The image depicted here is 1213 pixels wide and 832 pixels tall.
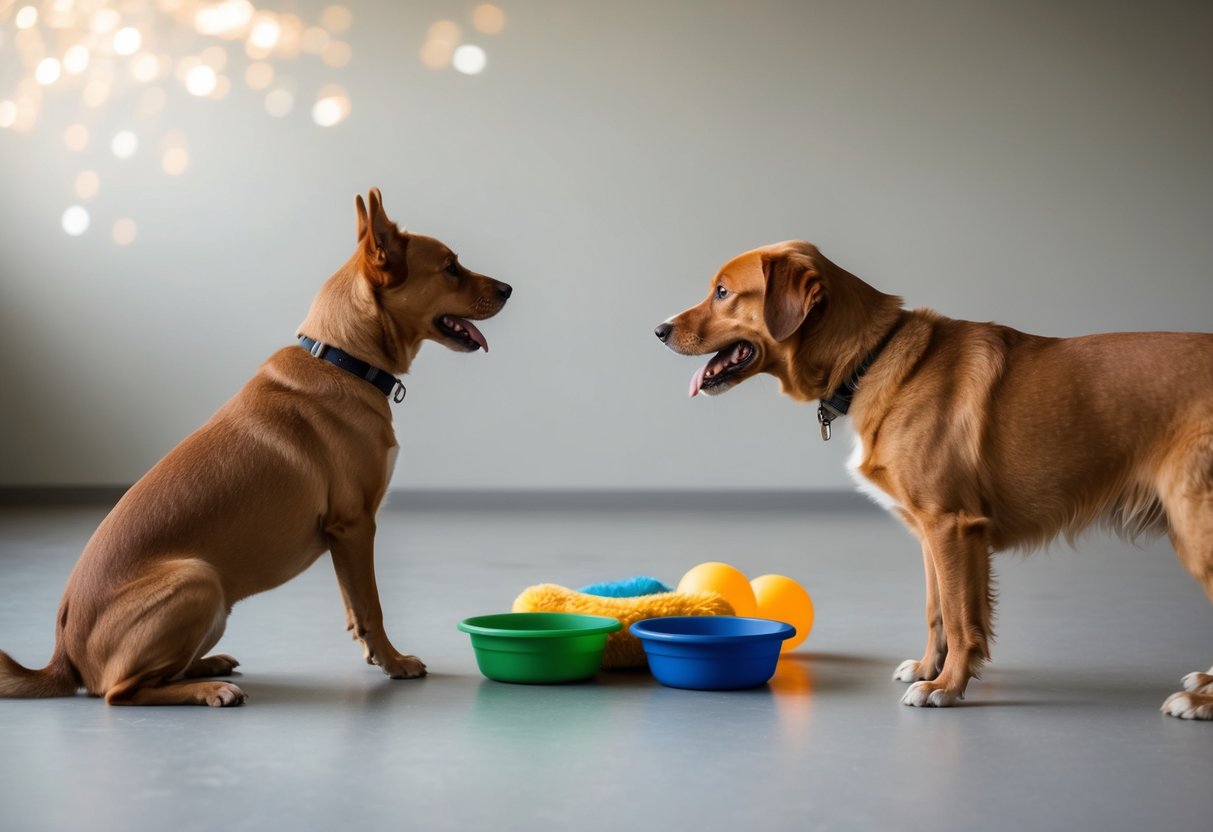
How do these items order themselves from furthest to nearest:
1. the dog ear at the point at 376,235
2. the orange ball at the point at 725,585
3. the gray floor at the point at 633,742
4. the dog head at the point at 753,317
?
the orange ball at the point at 725,585 → the dog ear at the point at 376,235 → the dog head at the point at 753,317 → the gray floor at the point at 633,742

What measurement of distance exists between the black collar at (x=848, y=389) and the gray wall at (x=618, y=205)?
5.24 m

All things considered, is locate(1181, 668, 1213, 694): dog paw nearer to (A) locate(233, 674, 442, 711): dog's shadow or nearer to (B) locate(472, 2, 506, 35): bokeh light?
(A) locate(233, 674, 442, 711): dog's shadow

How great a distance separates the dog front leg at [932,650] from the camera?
10.5 ft

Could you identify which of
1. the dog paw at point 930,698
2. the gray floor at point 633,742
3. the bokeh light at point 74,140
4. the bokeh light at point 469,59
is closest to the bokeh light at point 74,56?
the bokeh light at point 74,140

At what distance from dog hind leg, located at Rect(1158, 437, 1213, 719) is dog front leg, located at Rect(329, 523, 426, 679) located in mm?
1911

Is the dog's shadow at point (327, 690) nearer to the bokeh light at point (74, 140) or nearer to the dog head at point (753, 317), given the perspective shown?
the dog head at point (753, 317)

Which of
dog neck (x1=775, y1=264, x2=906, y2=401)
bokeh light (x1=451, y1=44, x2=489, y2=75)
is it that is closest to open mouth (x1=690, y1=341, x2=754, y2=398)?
dog neck (x1=775, y1=264, x2=906, y2=401)

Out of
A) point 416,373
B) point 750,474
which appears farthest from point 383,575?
point 750,474

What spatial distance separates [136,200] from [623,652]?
6.48m

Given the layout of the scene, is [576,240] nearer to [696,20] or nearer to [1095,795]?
[696,20]

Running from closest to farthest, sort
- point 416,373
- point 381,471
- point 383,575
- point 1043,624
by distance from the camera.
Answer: point 381,471 → point 1043,624 → point 383,575 → point 416,373

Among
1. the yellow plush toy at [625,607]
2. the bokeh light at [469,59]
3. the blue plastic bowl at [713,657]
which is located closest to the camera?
the blue plastic bowl at [713,657]

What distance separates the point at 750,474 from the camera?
8523 mm

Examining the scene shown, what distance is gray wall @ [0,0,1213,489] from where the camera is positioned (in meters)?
8.45
